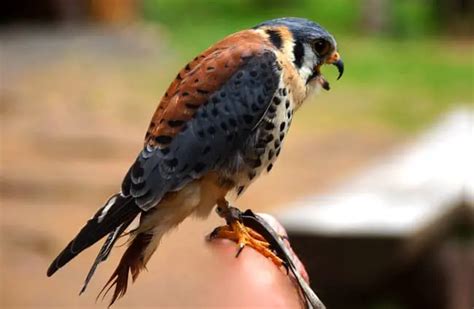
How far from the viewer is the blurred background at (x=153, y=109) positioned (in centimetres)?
477

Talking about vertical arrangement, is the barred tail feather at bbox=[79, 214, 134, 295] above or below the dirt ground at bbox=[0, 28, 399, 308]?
above

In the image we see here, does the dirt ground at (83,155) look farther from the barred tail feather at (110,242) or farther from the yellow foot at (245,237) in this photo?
the barred tail feather at (110,242)

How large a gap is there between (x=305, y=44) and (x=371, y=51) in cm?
944

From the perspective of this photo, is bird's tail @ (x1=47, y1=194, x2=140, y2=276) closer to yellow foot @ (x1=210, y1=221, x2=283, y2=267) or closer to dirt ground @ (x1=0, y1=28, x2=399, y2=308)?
yellow foot @ (x1=210, y1=221, x2=283, y2=267)

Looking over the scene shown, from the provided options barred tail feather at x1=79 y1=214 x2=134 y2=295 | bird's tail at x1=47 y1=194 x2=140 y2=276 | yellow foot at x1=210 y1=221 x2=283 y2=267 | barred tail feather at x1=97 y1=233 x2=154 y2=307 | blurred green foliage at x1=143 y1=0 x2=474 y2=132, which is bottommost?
blurred green foliage at x1=143 y1=0 x2=474 y2=132

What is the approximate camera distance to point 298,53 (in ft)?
4.77

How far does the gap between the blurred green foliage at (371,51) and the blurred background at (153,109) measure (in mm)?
25

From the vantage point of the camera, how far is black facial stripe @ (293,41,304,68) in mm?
1448

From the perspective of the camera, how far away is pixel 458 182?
15.5 ft

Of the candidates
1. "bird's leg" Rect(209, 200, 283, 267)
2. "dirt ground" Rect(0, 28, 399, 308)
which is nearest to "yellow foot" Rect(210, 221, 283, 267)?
"bird's leg" Rect(209, 200, 283, 267)

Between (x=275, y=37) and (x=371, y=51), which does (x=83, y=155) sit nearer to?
(x=371, y=51)

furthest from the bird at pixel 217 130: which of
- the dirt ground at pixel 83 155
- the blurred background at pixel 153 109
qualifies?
the dirt ground at pixel 83 155

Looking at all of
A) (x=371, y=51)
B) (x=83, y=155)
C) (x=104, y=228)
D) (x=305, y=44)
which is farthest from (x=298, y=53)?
(x=371, y=51)

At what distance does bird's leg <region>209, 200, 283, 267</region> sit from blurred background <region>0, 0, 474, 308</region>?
0.09 m
